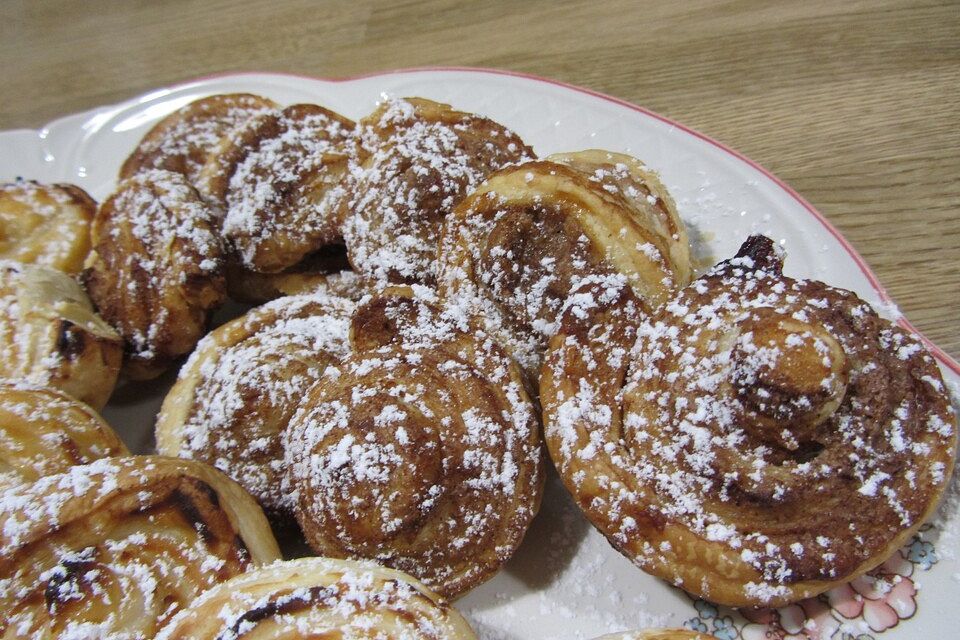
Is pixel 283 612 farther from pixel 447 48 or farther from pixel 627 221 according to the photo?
pixel 447 48

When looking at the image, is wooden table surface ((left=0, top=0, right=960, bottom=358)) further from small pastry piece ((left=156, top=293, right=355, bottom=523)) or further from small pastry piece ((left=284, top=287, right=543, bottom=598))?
small pastry piece ((left=156, top=293, right=355, bottom=523))

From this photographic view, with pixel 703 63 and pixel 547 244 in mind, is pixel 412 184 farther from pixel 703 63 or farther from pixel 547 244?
pixel 703 63

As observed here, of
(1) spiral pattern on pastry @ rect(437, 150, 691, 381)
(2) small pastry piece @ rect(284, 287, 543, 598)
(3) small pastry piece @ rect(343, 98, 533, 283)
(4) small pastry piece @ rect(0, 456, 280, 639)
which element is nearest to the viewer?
(4) small pastry piece @ rect(0, 456, 280, 639)

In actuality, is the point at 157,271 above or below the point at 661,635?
above

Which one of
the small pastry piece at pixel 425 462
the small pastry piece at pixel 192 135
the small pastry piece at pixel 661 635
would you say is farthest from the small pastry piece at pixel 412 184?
the small pastry piece at pixel 661 635

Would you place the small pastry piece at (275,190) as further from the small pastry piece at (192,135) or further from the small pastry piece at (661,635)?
the small pastry piece at (661,635)

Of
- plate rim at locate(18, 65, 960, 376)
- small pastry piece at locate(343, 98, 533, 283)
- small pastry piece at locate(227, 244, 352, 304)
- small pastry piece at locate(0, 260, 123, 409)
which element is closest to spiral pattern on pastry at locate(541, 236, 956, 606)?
plate rim at locate(18, 65, 960, 376)

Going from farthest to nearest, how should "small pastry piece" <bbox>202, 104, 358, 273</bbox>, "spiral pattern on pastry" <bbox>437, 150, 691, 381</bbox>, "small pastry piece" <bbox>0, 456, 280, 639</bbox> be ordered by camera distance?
"small pastry piece" <bbox>202, 104, 358, 273</bbox>
"spiral pattern on pastry" <bbox>437, 150, 691, 381</bbox>
"small pastry piece" <bbox>0, 456, 280, 639</bbox>

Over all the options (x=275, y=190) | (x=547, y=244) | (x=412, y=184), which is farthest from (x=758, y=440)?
(x=275, y=190)
